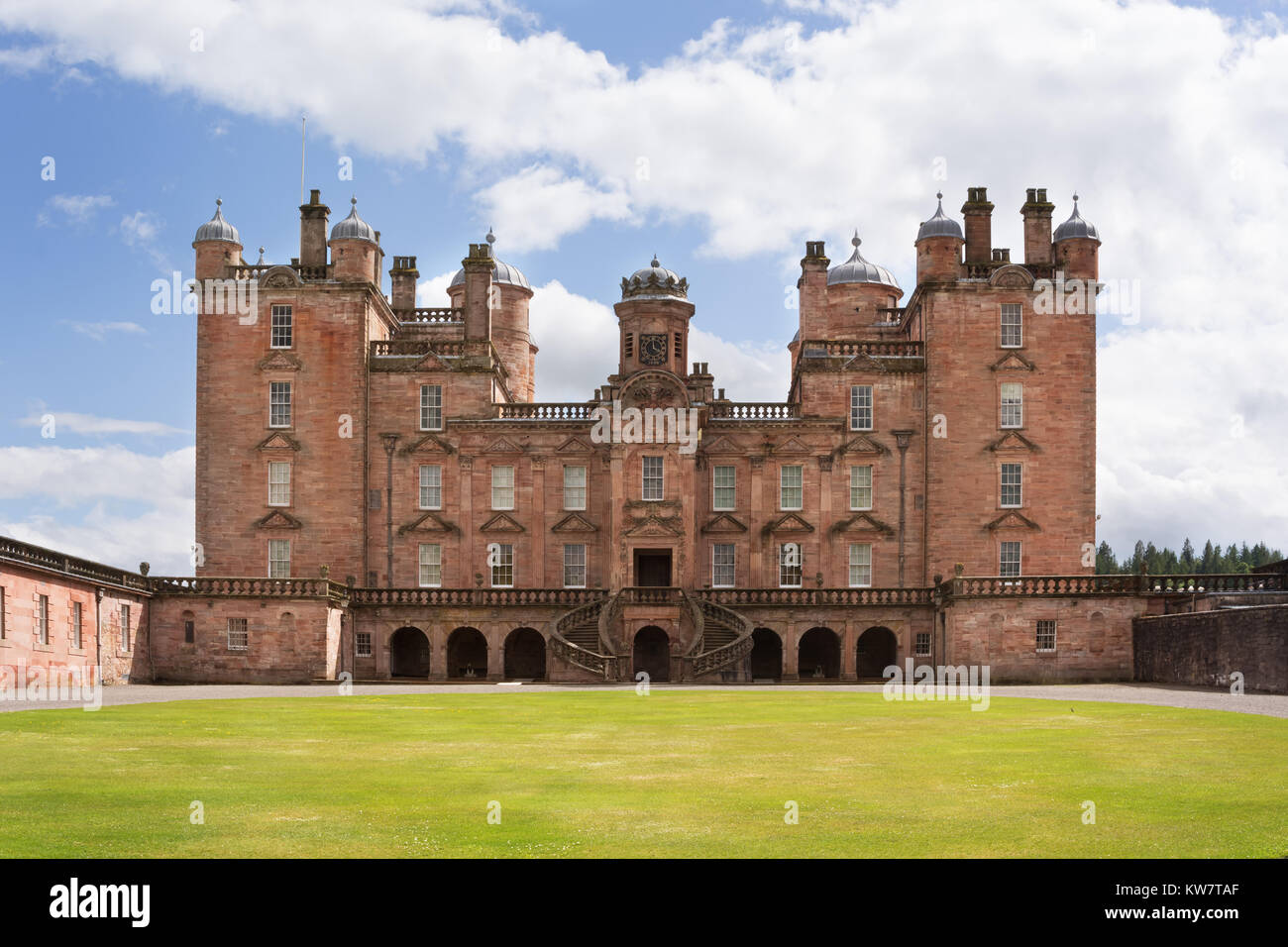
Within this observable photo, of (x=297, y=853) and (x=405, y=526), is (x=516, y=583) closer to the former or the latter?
(x=405, y=526)

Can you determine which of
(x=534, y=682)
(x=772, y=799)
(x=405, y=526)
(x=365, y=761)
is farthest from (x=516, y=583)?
(x=772, y=799)

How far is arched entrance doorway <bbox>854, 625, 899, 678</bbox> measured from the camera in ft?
192

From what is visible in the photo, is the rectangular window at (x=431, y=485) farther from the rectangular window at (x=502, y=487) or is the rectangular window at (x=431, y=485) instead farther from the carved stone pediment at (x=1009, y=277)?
the carved stone pediment at (x=1009, y=277)

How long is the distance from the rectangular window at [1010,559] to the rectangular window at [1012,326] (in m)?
8.64

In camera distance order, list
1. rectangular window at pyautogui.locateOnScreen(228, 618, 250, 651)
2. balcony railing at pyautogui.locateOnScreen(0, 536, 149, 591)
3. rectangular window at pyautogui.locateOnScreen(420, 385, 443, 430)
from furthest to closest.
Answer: rectangular window at pyautogui.locateOnScreen(420, 385, 443, 430), rectangular window at pyautogui.locateOnScreen(228, 618, 250, 651), balcony railing at pyautogui.locateOnScreen(0, 536, 149, 591)

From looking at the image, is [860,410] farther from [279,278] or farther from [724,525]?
[279,278]

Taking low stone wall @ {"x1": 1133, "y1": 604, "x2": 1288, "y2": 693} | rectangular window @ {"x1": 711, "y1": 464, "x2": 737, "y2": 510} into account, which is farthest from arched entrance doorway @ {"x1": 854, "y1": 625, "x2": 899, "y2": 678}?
low stone wall @ {"x1": 1133, "y1": 604, "x2": 1288, "y2": 693}

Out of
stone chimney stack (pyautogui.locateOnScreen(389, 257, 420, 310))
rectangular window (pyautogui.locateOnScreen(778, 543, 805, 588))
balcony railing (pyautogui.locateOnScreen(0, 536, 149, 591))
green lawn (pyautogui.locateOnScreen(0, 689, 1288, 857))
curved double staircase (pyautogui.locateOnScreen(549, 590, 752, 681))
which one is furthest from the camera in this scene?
stone chimney stack (pyautogui.locateOnScreen(389, 257, 420, 310))

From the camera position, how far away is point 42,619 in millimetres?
42906

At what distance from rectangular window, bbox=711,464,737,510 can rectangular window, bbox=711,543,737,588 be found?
1.72 m

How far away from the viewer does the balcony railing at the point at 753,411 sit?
60.6 m

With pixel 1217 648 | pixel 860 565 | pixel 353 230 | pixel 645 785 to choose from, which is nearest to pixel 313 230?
pixel 353 230

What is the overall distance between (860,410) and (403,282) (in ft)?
78.7

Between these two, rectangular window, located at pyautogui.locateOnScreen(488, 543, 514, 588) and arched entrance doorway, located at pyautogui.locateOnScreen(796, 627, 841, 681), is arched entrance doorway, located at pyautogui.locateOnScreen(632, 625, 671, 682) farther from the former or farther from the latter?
rectangular window, located at pyautogui.locateOnScreen(488, 543, 514, 588)
